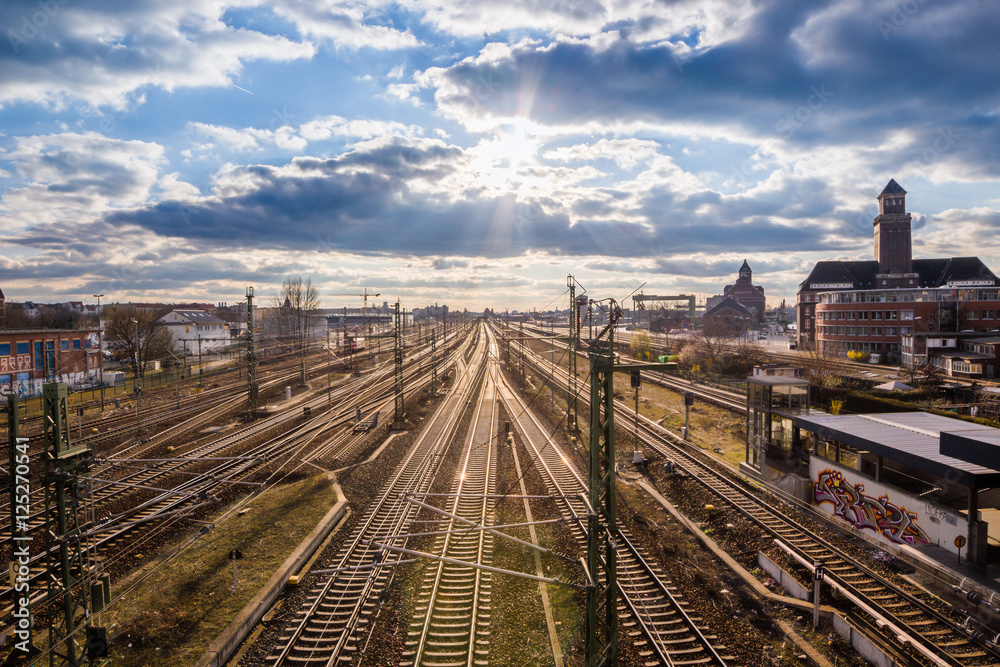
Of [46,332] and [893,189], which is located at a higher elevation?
[893,189]

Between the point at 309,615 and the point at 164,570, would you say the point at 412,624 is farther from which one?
the point at 164,570

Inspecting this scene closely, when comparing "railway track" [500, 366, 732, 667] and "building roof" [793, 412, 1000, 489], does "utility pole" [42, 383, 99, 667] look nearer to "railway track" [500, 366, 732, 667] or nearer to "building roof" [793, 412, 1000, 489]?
"railway track" [500, 366, 732, 667]

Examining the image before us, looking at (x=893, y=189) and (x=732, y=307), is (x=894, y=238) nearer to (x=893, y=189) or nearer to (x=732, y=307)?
(x=893, y=189)

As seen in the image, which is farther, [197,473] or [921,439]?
[197,473]

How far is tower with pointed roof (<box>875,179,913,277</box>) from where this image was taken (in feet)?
275

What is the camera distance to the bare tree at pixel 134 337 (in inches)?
1939

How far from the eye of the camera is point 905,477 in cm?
1650

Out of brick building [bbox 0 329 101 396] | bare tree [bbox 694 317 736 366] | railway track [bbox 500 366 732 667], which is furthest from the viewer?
bare tree [bbox 694 317 736 366]

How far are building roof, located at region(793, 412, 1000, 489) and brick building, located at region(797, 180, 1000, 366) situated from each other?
4057 cm

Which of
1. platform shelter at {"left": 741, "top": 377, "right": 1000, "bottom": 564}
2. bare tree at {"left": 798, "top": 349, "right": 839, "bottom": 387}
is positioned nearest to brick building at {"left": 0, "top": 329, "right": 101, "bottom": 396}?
platform shelter at {"left": 741, "top": 377, "right": 1000, "bottom": 564}

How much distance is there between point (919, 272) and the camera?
78.8m

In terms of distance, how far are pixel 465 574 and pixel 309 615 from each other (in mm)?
4167

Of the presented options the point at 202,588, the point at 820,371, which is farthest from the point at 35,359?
the point at 820,371

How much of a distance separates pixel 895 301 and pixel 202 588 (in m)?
69.2
